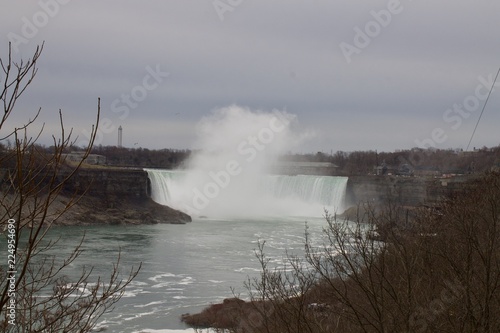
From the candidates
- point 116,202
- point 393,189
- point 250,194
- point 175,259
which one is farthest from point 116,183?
point 175,259

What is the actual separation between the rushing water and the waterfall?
8557 millimetres

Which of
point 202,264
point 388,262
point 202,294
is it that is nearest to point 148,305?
point 202,294

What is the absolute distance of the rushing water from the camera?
14633 millimetres

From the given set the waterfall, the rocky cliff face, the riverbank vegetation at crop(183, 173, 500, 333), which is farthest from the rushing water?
the waterfall

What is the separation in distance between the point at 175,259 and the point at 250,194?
2956 centimetres

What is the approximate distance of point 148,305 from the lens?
1528cm

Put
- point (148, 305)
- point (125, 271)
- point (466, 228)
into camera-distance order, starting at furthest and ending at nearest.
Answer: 1. point (125, 271)
2. point (148, 305)
3. point (466, 228)

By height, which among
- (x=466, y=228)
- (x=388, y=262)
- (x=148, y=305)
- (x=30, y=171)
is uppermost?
(x=30, y=171)

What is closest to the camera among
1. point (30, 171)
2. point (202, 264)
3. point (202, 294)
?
point (30, 171)

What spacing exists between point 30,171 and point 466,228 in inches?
238

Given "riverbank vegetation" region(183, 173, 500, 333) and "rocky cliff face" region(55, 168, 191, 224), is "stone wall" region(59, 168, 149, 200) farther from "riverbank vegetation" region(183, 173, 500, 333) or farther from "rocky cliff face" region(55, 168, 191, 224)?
"riverbank vegetation" region(183, 173, 500, 333)

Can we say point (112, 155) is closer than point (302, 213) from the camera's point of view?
No

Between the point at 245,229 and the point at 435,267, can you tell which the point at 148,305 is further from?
the point at 245,229

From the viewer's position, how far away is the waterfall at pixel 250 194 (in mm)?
47656
